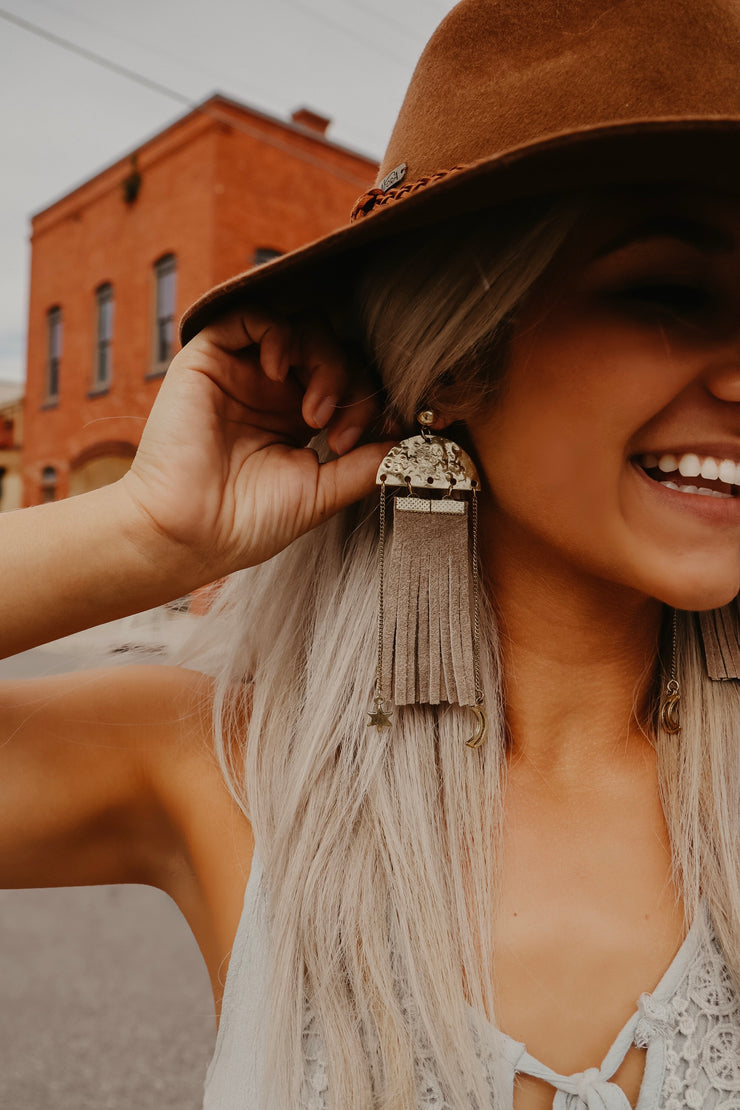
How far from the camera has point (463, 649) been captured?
1170 millimetres

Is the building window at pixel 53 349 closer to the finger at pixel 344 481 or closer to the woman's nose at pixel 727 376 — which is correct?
the finger at pixel 344 481

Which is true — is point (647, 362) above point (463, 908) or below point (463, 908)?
above

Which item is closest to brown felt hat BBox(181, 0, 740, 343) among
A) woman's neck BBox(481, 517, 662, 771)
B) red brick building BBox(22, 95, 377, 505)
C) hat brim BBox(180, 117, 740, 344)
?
hat brim BBox(180, 117, 740, 344)

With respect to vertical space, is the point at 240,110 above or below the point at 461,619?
above

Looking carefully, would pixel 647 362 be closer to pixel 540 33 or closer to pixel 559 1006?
pixel 540 33

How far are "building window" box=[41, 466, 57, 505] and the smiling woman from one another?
1372cm

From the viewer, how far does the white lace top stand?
3.31 ft

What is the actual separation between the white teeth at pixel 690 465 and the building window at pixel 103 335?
12914mm

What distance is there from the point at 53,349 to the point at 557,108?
14.7 m

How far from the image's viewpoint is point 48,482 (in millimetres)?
14422

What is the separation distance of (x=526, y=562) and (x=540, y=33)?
0.65m

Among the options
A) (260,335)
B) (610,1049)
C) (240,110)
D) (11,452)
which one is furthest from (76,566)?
(11,452)

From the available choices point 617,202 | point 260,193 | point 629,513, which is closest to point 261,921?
point 629,513

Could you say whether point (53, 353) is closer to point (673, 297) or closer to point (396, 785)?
point (396, 785)
